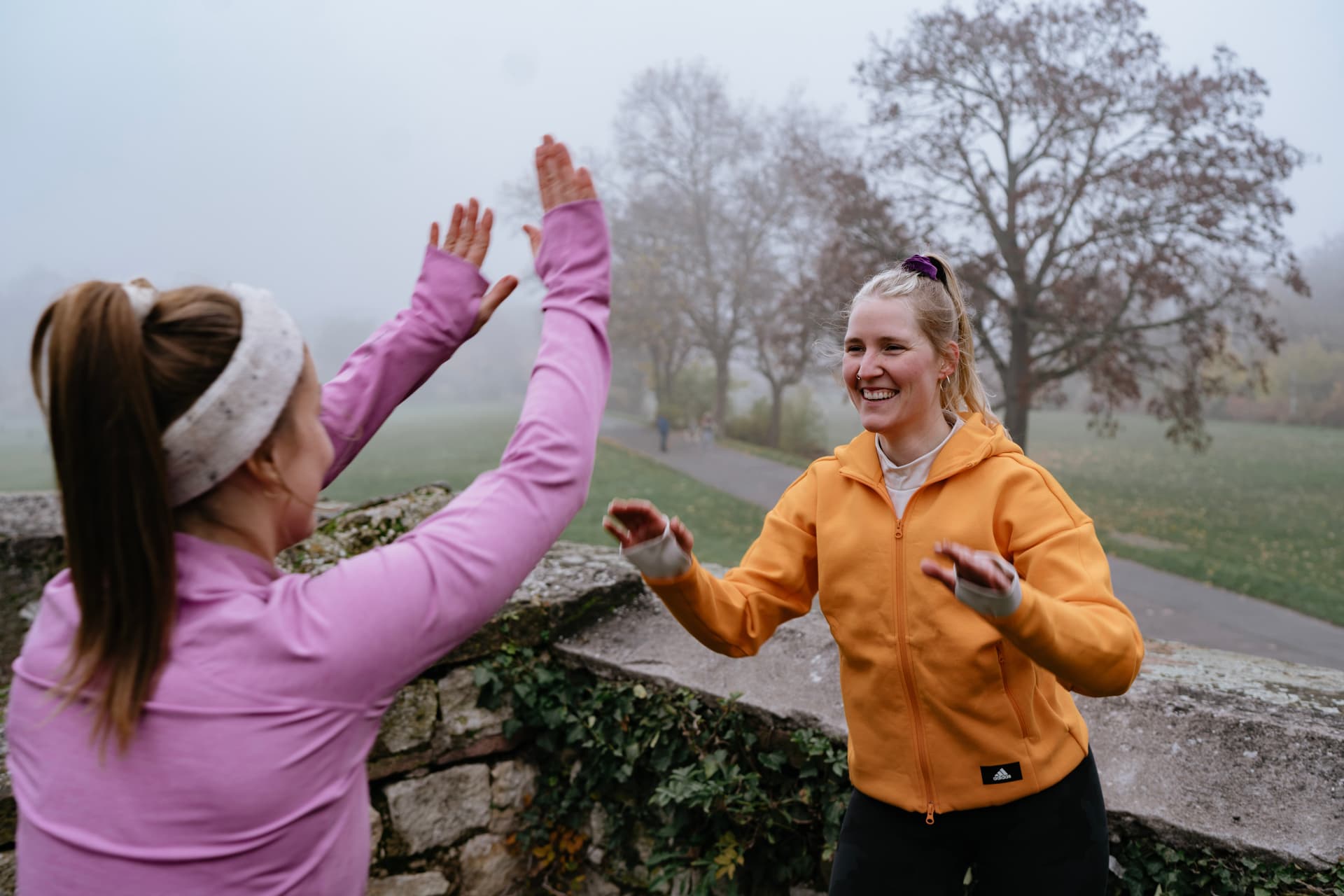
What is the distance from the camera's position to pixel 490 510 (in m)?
1.07

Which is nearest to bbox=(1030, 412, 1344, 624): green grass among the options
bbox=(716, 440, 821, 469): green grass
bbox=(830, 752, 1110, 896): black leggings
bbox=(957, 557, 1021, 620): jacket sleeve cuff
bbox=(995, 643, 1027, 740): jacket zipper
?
bbox=(716, 440, 821, 469): green grass

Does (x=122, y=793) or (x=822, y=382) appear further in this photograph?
(x=822, y=382)

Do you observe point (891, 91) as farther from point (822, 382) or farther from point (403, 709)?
point (822, 382)

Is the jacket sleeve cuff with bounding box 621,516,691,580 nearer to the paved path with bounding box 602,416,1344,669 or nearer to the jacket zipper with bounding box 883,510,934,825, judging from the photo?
the jacket zipper with bounding box 883,510,934,825

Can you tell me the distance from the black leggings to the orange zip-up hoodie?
43 millimetres

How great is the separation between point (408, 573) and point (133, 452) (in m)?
0.32

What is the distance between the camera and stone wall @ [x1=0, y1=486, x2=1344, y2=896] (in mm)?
2215

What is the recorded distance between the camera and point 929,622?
181 centimetres

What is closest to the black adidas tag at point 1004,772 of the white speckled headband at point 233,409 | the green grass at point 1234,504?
the white speckled headband at point 233,409

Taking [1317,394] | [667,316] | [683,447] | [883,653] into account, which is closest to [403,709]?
[883,653]

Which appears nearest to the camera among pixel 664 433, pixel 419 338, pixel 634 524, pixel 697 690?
pixel 419 338

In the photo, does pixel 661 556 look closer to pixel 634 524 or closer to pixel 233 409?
pixel 634 524

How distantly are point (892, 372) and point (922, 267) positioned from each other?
30 centimetres

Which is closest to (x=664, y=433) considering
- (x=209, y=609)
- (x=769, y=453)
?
(x=769, y=453)
